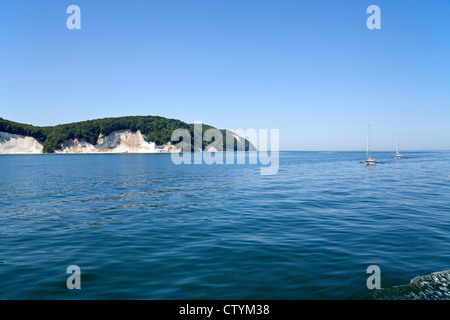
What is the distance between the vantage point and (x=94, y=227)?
669 inches

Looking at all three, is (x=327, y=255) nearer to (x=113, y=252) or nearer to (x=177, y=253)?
(x=177, y=253)

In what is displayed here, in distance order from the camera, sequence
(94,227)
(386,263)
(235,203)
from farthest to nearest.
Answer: (235,203)
(94,227)
(386,263)

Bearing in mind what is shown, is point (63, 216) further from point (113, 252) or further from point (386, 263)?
point (386, 263)

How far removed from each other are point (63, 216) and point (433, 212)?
25.8 metres

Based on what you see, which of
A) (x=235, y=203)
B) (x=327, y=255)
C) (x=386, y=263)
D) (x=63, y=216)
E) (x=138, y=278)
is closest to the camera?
(x=138, y=278)

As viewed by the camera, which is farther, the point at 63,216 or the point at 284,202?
the point at 284,202

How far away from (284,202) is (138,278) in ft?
56.6

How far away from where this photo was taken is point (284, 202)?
987 inches

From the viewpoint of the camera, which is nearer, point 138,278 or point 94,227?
point 138,278

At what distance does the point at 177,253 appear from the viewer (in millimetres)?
12297
